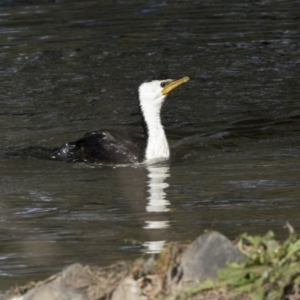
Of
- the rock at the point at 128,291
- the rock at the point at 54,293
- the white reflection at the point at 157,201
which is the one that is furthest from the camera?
the white reflection at the point at 157,201

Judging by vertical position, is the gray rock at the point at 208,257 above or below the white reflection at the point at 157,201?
above

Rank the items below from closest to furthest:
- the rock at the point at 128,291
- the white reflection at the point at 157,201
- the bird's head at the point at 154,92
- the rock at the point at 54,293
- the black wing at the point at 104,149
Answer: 1. the rock at the point at 128,291
2. the rock at the point at 54,293
3. the white reflection at the point at 157,201
4. the black wing at the point at 104,149
5. the bird's head at the point at 154,92

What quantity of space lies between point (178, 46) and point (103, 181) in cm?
704

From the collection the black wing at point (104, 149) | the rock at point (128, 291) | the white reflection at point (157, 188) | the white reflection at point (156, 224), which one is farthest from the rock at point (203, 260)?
the black wing at point (104, 149)

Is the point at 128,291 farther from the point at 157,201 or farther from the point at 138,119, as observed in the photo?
the point at 138,119

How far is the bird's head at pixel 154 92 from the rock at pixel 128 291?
262 inches

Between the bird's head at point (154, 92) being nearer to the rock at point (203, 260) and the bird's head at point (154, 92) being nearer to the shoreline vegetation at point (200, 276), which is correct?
the shoreline vegetation at point (200, 276)

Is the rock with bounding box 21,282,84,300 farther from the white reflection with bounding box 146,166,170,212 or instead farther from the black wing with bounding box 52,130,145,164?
the black wing with bounding box 52,130,145,164

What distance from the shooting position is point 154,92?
12.4m

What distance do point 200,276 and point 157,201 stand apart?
3.84 meters

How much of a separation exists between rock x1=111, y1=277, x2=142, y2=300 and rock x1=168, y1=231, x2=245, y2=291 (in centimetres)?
18

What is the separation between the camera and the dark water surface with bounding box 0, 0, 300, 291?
8.39 m

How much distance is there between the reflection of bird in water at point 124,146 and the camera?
11828 millimetres

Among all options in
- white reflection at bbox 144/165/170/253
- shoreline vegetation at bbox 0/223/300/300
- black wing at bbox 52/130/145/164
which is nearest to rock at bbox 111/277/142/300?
shoreline vegetation at bbox 0/223/300/300
